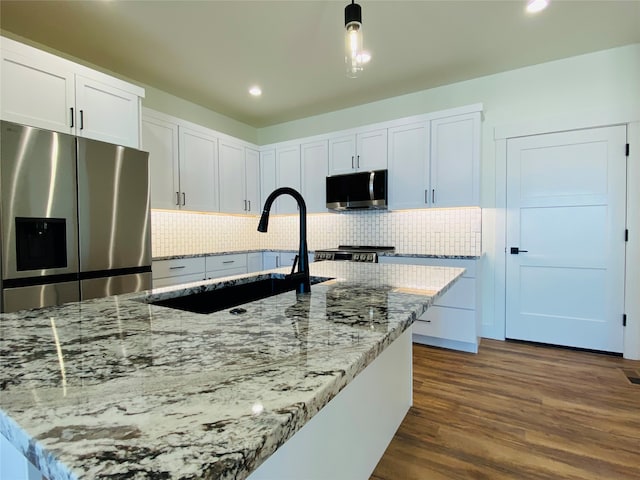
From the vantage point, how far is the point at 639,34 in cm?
267

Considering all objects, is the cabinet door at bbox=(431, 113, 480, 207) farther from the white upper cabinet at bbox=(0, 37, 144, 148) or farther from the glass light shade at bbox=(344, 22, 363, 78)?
the white upper cabinet at bbox=(0, 37, 144, 148)

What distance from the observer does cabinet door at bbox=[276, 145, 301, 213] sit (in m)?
4.35

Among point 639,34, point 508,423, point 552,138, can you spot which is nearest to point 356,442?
point 508,423

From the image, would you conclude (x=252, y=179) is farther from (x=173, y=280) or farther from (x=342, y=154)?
(x=173, y=280)

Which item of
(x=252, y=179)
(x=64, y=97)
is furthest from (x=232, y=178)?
(x=64, y=97)

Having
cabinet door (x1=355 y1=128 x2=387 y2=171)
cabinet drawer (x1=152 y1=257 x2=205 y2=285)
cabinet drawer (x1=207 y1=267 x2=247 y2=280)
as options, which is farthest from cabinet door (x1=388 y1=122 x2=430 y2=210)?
cabinet drawer (x1=152 y1=257 x2=205 y2=285)

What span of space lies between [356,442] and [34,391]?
1.11 meters

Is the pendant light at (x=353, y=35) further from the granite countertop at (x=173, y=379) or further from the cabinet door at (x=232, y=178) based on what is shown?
the cabinet door at (x=232, y=178)

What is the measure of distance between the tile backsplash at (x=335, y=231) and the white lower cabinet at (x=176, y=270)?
0.44 metres

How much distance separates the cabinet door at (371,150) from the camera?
146 inches

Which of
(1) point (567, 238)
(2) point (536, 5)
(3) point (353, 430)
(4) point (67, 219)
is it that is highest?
(2) point (536, 5)

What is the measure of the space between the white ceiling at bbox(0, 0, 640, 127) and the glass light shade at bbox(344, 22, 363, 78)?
0.80 meters

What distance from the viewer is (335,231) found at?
4.37m

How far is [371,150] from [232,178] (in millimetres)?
1820
